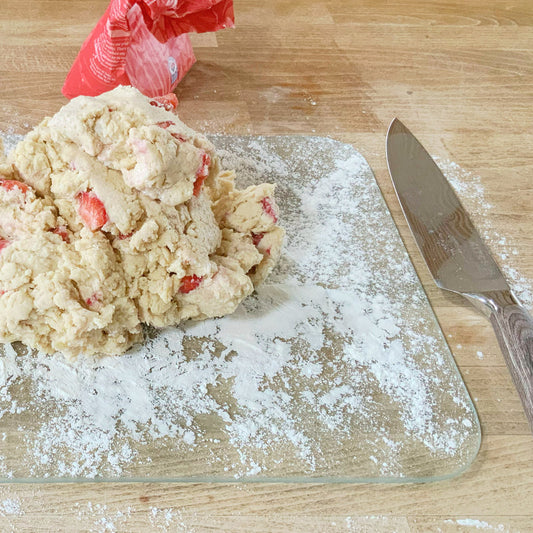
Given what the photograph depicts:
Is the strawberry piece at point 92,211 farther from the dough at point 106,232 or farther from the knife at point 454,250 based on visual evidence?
the knife at point 454,250

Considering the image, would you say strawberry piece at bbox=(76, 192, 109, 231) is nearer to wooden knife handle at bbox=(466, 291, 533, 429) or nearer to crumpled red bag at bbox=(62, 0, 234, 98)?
crumpled red bag at bbox=(62, 0, 234, 98)

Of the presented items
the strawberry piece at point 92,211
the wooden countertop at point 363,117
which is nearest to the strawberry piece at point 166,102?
the strawberry piece at point 92,211

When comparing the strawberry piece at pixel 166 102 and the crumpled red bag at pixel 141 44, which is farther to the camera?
the crumpled red bag at pixel 141 44

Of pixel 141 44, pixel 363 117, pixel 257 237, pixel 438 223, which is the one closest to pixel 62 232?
pixel 257 237

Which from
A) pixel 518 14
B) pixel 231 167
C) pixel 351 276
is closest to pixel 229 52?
pixel 231 167

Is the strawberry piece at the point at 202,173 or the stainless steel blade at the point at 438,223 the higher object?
the strawberry piece at the point at 202,173

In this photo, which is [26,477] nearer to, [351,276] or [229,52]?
[351,276]

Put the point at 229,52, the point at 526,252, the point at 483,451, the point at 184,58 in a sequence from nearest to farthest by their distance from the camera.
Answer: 1. the point at 483,451
2. the point at 526,252
3. the point at 184,58
4. the point at 229,52
